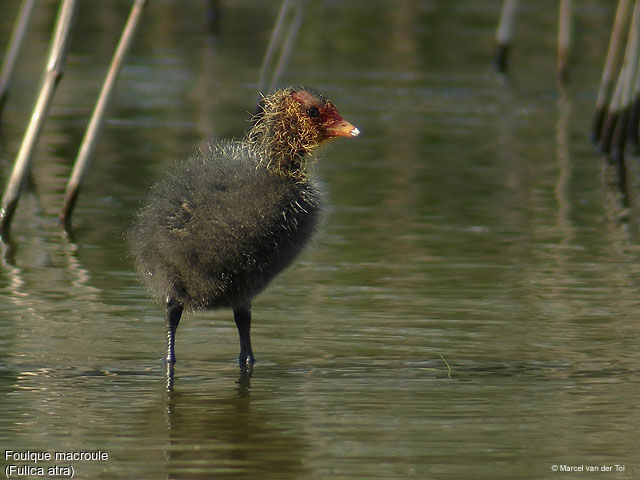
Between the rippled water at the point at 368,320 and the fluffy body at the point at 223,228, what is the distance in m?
0.52

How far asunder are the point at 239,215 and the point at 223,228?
0.11 metres

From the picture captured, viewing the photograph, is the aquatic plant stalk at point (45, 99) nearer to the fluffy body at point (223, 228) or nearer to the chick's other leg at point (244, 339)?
the fluffy body at point (223, 228)

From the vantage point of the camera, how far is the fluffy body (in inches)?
313

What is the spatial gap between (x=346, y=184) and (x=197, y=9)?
66.2ft

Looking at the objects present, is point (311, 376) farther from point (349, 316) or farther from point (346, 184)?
point (346, 184)

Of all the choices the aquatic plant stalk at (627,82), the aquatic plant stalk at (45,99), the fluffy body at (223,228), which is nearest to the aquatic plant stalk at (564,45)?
the aquatic plant stalk at (627,82)

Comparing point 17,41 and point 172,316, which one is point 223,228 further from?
point 17,41

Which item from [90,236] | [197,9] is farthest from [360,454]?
[197,9]

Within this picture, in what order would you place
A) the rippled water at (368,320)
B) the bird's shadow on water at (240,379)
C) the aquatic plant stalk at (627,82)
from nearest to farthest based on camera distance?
the rippled water at (368,320) → the bird's shadow on water at (240,379) → the aquatic plant stalk at (627,82)

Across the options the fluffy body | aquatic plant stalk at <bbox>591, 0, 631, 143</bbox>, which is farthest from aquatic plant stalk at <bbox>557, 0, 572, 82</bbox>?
the fluffy body

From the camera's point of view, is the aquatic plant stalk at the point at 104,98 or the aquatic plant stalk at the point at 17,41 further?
the aquatic plant stalk at the point at 17,41

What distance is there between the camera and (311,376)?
320 inches

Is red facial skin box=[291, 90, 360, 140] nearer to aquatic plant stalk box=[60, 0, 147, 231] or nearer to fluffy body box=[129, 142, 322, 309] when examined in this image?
fluffy body box=[129, 142, 322, 309]

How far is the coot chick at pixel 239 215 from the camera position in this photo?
26.1 ft
